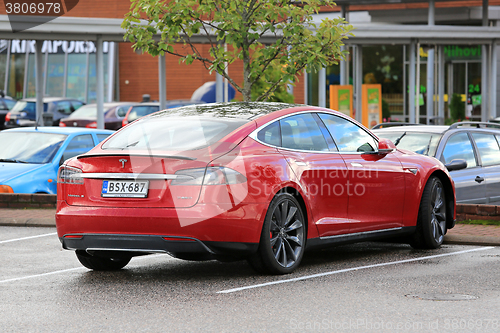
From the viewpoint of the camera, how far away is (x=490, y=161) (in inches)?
442

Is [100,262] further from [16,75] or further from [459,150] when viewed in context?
[16,75]

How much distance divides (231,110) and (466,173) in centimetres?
456

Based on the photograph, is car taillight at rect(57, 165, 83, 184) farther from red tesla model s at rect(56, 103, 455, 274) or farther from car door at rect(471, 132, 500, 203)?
car door at rect(471, 132, 500, 203)

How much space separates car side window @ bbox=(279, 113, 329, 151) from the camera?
289 inches

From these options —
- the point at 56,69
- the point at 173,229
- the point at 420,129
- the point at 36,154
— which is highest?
the point at 56,69

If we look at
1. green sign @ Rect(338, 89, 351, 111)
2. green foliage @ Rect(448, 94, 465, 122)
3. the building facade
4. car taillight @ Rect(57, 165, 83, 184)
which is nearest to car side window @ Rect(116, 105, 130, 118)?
the building facade

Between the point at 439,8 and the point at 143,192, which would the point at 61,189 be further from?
the point at 439,8

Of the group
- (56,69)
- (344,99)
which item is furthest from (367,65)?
(56,69)

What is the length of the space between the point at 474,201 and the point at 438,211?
2.10 meters

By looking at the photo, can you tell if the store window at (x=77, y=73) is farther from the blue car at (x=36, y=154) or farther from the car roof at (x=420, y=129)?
the car roof at (x=420, y=129)

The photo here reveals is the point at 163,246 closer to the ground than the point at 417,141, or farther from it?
closer to the ground

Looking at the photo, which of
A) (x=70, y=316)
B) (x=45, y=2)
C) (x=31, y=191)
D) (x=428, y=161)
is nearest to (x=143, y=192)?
(x=70, y=316)

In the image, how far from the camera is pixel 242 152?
673cm

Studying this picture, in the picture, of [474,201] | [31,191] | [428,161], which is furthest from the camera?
[31,191]
